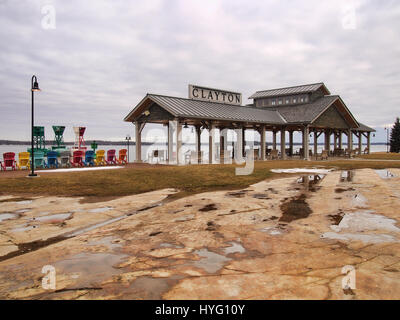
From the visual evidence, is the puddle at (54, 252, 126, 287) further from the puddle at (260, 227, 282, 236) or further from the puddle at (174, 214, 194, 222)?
the puddle at (260, 227, 282, 236)

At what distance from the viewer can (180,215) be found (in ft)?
22.9

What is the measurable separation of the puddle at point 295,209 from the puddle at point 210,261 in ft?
8.33

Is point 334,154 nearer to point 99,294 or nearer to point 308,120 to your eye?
point 308,120

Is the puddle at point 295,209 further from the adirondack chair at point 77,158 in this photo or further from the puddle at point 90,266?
the adirondack chair at point 77,158

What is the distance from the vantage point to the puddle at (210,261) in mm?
3837

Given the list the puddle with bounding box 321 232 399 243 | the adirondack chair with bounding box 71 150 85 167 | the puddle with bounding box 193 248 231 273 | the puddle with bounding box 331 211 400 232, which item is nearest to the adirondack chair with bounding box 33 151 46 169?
the adirondack chair with bounding box 71 150 85 167

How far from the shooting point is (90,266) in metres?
4.00

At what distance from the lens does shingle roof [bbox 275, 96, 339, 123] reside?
93.5ft

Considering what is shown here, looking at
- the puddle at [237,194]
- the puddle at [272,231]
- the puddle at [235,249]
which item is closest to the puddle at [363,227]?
the puddle at [272,231]

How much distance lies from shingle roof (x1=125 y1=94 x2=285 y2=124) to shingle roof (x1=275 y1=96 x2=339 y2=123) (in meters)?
1.47

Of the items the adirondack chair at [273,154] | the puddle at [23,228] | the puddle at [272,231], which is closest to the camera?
the puddle at [272,231]

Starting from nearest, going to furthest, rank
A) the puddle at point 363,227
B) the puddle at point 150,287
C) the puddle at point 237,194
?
the puddle at point 150,287 → the puddle at point 363,227 → the puddle at point 237,194

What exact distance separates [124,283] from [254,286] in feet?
5.05

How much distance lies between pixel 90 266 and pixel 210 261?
5.54ft
